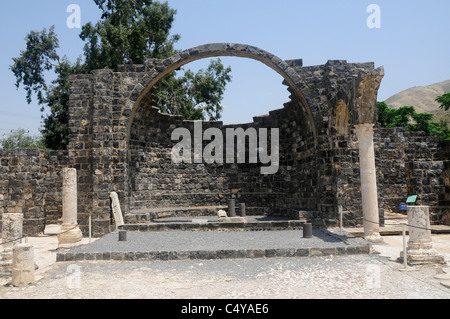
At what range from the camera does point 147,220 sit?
1323 centimetres

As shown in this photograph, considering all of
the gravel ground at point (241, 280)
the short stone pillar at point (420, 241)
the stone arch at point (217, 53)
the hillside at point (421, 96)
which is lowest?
the gravel ground at point (241, 280)

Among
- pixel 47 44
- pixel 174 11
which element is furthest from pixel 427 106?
pixel 47 44

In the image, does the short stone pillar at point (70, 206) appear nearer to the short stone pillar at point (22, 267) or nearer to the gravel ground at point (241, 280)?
the gravel ground at point (241, 280)

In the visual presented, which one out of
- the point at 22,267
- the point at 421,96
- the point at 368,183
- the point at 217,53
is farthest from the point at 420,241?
the point at 421,96

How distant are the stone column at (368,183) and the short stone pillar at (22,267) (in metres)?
7.86

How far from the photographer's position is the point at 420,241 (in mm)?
6980

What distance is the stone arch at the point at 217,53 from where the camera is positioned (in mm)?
12859

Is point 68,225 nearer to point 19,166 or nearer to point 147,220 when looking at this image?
point 147,220

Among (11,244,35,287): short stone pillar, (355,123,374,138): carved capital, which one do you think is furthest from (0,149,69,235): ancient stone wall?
(355,123,374,138): carved capital

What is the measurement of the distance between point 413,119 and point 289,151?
Result: 925 inches

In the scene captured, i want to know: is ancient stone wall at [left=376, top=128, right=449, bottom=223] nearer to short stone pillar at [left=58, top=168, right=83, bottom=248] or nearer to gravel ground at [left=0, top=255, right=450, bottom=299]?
gravel ground at [left=0, top=255, right=450, bottom=299]

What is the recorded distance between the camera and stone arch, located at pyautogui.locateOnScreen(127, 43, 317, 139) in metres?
12.9

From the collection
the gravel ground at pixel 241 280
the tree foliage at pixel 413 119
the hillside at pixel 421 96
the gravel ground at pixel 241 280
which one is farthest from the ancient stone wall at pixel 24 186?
the hillside at pixel 421 96

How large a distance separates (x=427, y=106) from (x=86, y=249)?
311 ft
